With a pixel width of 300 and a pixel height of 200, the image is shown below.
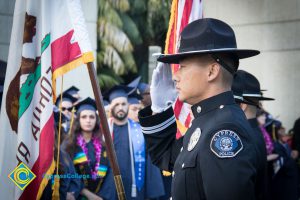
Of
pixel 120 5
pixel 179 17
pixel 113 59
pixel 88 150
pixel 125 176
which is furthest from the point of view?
pixel 120 5

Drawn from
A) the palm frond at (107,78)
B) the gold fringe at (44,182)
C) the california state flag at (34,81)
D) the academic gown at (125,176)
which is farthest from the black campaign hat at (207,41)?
the palm frond at (107,78)

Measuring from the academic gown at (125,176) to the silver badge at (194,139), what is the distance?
481 cm

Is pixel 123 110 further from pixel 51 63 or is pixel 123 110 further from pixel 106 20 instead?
pixel 106 20

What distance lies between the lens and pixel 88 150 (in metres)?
8.05

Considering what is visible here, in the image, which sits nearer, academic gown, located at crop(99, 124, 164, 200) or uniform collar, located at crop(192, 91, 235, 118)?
uniform collar, located at crop(192, 91, 235, 118)

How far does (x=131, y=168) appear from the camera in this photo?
8688mm

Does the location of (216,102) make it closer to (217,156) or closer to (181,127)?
(217,156)

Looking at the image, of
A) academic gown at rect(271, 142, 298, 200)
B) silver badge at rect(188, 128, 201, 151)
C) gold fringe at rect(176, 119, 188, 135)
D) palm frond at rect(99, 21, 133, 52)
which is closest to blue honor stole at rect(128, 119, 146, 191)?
academic gown at rect(271, 142, 298, 200)

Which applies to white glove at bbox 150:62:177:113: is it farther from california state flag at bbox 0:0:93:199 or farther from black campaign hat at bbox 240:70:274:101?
black campaign hat at bbox 240:70:274:101

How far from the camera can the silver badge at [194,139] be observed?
11.2 feet

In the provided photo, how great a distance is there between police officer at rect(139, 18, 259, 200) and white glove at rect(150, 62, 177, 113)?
79 cm

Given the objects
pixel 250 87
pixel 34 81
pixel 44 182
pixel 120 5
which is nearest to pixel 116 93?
pixel 250 87

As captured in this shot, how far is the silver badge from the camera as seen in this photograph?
3.41 metres

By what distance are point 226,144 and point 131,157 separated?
5.57 m
